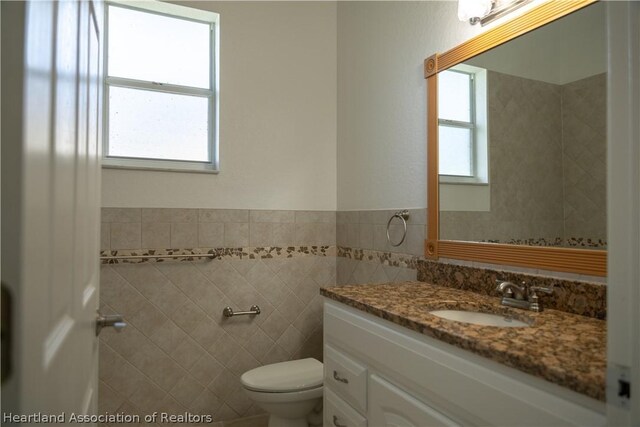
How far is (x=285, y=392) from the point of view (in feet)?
6.06

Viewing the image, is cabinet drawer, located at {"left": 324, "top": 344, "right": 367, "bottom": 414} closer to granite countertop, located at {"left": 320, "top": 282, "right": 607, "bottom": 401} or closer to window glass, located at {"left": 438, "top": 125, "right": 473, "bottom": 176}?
granite countertop, located at {"left": 320, "top": 282, "right": 607, "bottom": 401}

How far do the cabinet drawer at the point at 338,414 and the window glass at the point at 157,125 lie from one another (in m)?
1.57

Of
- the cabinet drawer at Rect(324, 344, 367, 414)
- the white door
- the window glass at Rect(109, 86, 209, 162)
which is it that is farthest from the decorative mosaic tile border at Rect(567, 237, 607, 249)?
the window glass at Rect(109, 86, 209, 162)

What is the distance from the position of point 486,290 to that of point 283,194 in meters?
1.38

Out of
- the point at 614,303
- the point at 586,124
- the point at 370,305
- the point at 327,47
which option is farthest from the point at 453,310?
the point at 327,47

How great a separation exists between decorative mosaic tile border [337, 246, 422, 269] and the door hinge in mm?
1309

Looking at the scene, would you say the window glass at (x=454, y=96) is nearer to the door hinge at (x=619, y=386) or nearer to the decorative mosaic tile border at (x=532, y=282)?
the decorative mosaic tile border at (x=532, y=282)

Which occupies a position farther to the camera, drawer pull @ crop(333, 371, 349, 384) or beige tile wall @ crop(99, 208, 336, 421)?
beige tile wall @ crop(99, 208, 336, 421)

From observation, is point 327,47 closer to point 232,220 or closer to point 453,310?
point 232,220

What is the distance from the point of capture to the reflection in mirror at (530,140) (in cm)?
122

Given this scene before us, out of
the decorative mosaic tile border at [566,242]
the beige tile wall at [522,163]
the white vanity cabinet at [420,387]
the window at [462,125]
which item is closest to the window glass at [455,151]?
the window at [462,125]

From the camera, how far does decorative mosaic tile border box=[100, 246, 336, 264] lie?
2.08 m

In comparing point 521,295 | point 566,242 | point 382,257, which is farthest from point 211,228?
point 566,242

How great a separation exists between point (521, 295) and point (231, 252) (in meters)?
1.58
